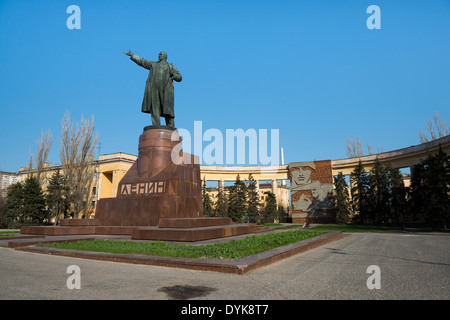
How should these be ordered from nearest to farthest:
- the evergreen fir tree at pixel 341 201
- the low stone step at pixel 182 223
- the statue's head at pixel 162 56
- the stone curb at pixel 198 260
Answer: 1. the stone curb at pixel 198 260
2. the low stone step at pixel 182 223
3. the statue's head at pixel 162 56
4. the evergreen fir tree at pixel 341 201

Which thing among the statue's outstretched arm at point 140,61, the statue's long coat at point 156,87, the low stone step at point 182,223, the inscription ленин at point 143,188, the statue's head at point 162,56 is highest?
the statue's head at point 162,56

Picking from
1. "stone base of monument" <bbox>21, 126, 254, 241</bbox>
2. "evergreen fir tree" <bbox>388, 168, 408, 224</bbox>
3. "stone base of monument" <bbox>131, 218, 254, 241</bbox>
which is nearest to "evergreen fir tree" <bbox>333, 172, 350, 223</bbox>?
"evergreen fir tree" <bbox>388, 168, 408, 224</bbox>

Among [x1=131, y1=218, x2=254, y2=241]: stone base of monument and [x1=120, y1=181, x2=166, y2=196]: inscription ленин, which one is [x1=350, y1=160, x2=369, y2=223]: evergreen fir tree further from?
[x1=120, y1=181, x2=166, y2=196]: inscription ленин

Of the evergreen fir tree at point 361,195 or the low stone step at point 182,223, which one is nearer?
the low stone step at point 182,223

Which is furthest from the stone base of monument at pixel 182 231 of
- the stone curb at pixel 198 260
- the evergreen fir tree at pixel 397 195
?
the evergreen fir tree at pixel 397 195

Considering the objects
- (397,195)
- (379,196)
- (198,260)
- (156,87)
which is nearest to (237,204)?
(379,196)

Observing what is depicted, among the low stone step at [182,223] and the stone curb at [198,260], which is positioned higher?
the low stone step at [182,223]

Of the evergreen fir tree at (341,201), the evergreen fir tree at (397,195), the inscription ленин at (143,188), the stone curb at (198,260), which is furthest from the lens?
the evergreen fir tree at (341,201)

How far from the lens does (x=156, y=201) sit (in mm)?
11516

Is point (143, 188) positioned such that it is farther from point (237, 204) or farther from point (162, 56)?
point (237, 204)

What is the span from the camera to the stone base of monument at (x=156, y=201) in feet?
37.0

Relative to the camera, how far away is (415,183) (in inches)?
1033

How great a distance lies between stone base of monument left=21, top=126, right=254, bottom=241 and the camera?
37.0 ft

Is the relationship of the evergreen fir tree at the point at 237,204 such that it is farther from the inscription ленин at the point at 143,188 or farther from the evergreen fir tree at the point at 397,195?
the inscription ленин at the point at 143,188
